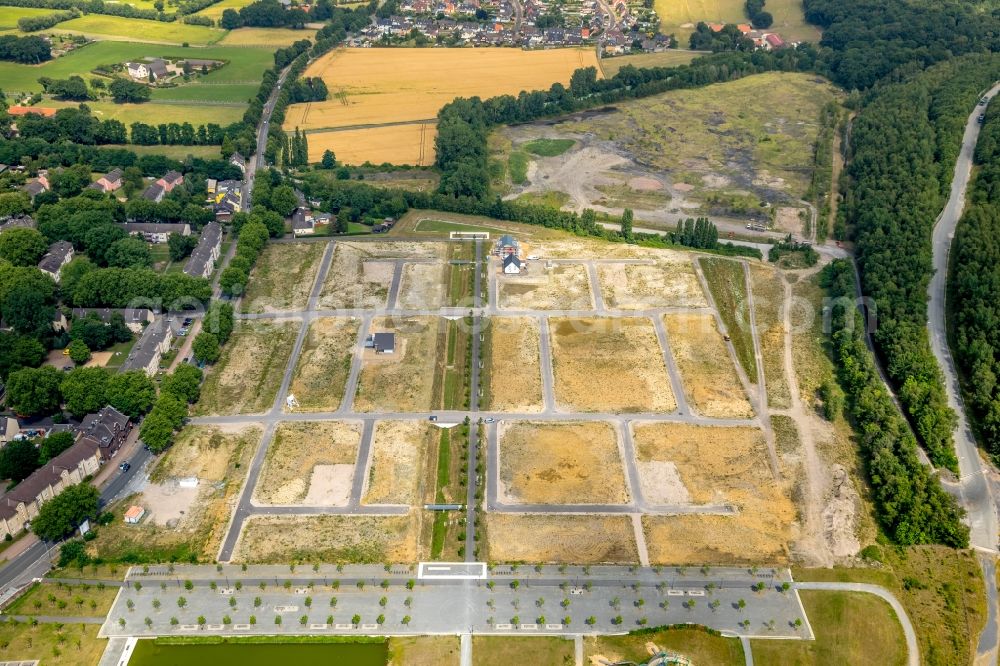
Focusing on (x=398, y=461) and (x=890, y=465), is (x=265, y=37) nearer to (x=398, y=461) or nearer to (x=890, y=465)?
(x=398, y=461)

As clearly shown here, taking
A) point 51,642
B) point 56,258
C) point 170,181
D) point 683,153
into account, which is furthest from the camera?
point 683,153

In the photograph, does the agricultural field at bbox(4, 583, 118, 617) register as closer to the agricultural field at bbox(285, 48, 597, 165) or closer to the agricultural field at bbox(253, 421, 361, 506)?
the agricultural field at bbox(253, 421, 361, 506)

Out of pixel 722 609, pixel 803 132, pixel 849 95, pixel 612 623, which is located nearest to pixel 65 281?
pixel 612 623

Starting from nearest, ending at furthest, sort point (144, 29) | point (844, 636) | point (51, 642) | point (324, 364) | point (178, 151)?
point (51, 642) < point (844, 636) < point (324, 364) < point (178, 151) < point (144, 29)

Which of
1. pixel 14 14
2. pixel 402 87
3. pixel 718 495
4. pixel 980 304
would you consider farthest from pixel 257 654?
pixel 14 14

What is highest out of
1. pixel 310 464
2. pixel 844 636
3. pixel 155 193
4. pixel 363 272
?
pixel 155 193
